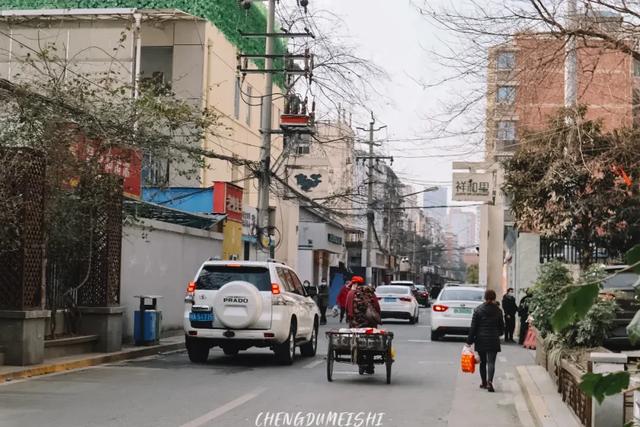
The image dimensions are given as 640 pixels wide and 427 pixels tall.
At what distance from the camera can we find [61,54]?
108 ft

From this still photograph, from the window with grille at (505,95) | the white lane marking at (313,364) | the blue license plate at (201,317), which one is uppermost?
the window with grille at (505,95)

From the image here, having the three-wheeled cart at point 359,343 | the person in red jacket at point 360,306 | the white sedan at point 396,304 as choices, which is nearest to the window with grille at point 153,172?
the person in red jacket at point 360,306

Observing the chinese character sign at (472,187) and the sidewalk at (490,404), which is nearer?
the sidewalk at (490,404)

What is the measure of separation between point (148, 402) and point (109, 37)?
2269cm

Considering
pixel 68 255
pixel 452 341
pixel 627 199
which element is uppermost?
pixel 627 199

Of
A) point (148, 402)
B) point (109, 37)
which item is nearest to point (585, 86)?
point (148, 402)

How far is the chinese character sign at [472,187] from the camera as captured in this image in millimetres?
29922

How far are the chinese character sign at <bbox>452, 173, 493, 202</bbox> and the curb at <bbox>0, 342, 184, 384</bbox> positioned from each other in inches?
486

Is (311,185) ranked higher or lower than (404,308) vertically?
higher

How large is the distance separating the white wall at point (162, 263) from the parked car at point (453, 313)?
7.34m

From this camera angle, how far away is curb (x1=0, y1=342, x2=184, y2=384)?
14125 mm

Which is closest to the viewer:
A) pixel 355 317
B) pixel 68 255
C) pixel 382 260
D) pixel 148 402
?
pixel 148 402

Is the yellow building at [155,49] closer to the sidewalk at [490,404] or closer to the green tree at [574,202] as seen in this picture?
the green tree at [574,202]

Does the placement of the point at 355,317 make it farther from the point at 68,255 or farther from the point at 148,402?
the point at 68,255
